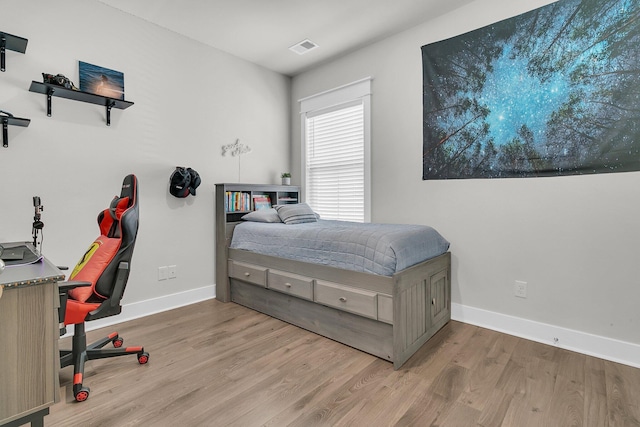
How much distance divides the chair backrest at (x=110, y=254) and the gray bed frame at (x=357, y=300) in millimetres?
1252

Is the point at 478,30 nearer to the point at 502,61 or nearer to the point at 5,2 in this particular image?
the point at 502,61

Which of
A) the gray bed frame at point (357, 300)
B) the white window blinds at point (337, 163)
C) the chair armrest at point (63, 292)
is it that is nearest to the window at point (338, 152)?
the white window blinds at point (337, 163)

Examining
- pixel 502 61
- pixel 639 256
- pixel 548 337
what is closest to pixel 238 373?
pixel 548 337

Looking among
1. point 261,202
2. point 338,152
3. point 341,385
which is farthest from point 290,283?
point 338,152

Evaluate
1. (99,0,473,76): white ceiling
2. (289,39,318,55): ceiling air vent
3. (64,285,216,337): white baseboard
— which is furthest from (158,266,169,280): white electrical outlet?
(289,39,318,55): ceiling air vent

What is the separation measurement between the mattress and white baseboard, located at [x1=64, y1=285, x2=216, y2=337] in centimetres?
84

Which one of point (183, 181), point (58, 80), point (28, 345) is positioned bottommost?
point (28, 345)

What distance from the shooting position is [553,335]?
2361 millimetres

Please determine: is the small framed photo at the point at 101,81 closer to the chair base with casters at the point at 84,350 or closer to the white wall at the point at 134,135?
the white wall at the point at 134,135

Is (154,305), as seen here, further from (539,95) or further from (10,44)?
(539,95)

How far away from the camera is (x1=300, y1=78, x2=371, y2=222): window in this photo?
3.52 metres

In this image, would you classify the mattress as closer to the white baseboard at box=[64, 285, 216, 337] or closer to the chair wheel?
the white baseboard at box=[64, 285, 216, 337]

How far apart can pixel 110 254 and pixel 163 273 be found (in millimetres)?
1344

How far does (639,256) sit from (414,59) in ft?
7.70
